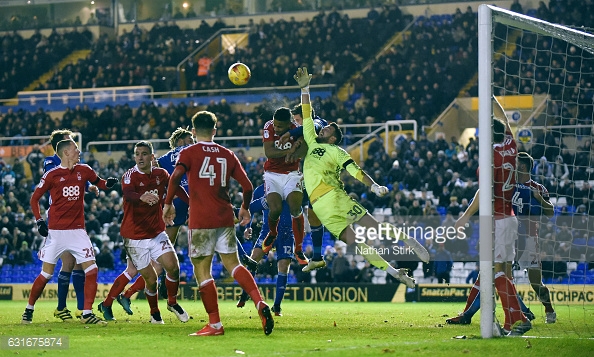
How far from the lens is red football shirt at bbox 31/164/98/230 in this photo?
12.6 m

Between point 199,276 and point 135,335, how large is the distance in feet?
3.46

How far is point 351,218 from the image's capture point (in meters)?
12.8

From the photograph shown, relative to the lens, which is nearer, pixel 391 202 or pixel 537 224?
pixel 537 224

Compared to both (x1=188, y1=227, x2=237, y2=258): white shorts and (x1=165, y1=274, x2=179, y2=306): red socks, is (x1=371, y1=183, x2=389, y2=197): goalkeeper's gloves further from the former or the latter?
(x1=165, y1=274, x2=179, y2=306): red socks

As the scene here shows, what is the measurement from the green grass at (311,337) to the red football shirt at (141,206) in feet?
4.06

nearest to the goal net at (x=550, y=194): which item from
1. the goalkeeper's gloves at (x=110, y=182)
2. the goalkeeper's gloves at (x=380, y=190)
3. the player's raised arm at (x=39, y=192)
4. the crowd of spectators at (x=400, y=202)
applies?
the crowd of spectators at (x=400, y=202)

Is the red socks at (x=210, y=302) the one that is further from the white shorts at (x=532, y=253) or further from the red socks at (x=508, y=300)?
the white shorts at (x=532, y=253)

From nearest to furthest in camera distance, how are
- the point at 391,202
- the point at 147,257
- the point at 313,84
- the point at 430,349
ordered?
the point at 430,349, the point at 147,257, the point at 391,202, the point at 313,84

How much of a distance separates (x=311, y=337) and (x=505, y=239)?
267 centimetres

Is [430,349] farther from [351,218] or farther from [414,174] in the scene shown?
[414,174]

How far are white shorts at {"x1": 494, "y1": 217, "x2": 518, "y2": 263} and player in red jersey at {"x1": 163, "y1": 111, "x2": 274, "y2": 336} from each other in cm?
291

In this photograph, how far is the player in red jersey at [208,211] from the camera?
10.1 meters

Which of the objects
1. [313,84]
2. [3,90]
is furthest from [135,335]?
[3,90]

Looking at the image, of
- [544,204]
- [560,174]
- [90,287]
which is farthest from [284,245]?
[560,174]
